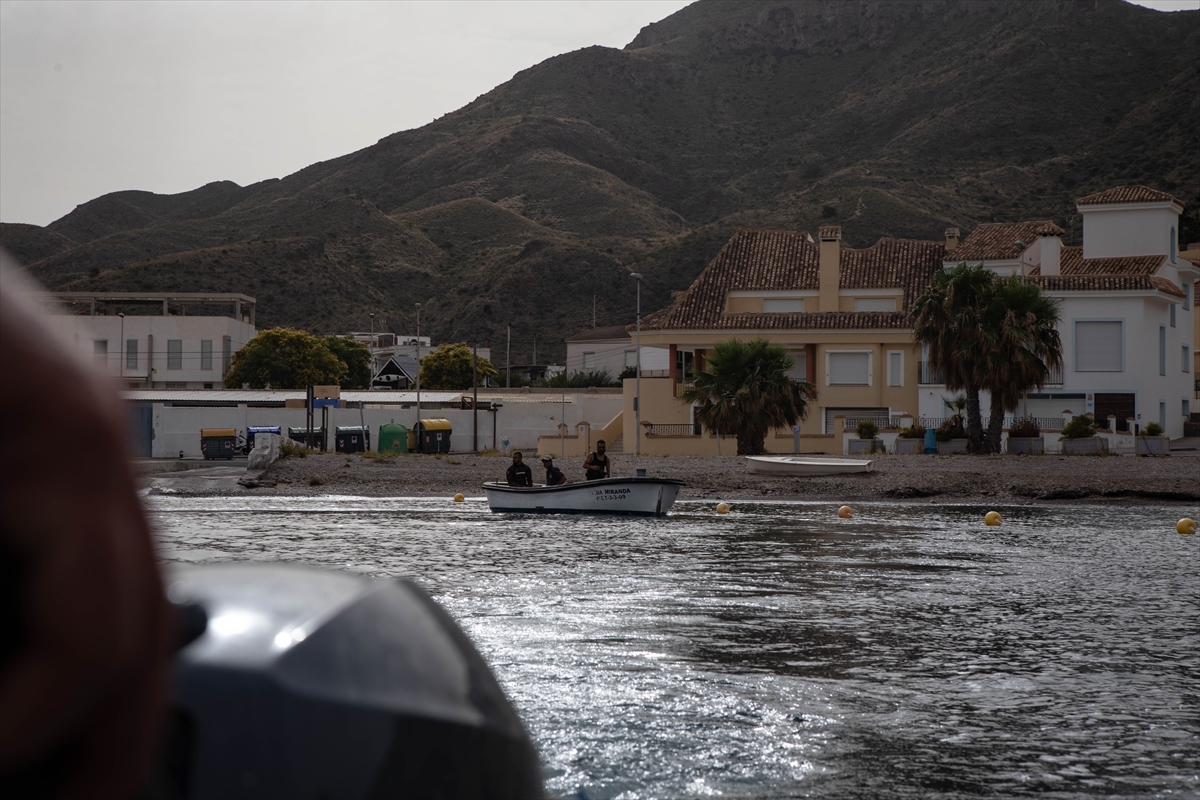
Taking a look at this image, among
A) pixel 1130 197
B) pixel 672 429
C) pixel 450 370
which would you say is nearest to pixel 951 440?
pixel 672 429

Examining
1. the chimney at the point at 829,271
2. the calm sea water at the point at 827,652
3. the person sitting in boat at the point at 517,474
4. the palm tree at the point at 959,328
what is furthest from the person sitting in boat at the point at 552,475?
the chimney at the point at 829,271

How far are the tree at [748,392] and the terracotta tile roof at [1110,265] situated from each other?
12747 millimetres

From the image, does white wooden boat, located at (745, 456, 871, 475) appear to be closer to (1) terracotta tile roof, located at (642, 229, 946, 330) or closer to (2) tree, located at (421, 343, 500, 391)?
(1) terracotta tile roof, located at (642, 229, 946, 330)

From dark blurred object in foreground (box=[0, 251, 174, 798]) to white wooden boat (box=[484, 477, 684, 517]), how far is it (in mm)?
23127

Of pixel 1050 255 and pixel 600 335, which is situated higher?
pixel 1050 255

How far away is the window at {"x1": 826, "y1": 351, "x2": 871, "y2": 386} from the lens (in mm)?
45000

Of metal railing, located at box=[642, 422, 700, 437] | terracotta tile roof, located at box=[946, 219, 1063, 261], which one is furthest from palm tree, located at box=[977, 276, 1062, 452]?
metal railing, located at box=[642, 422, 700, 437]

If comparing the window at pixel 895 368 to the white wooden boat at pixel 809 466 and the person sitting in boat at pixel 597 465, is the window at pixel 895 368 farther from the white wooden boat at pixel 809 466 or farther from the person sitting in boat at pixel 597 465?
the person sitting in boat at pixel 597 465

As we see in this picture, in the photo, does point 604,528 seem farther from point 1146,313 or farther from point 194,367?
point 194,367

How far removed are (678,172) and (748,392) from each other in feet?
454

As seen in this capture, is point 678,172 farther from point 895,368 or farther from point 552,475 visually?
point 552,475

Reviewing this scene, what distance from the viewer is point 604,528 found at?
878 inches

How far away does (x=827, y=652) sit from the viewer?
31.0ft

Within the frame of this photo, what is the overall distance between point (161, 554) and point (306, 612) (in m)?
0.64
